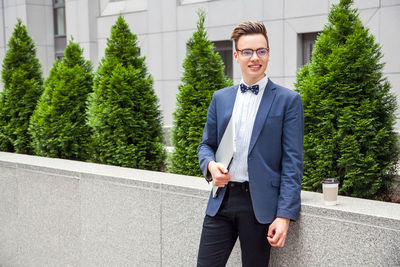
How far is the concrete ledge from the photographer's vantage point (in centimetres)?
286

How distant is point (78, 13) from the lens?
17.5 m

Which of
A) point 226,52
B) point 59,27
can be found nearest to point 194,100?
point 226,52

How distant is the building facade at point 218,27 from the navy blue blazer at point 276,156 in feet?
19.6

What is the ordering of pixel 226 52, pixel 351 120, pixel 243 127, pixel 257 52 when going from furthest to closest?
pixel 226 52
pixel 351 120
pixel 243 127
pixel 257 52

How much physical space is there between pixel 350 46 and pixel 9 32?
71.3 ft

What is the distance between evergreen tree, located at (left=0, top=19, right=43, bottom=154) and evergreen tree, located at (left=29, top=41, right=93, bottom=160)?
627 mm

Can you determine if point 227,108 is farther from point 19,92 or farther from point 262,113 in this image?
point 19,92

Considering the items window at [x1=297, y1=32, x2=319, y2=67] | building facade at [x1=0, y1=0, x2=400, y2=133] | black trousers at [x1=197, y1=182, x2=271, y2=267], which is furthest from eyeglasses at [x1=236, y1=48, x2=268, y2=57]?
window at [x1=297, y1=32, x2=319, y2=67]

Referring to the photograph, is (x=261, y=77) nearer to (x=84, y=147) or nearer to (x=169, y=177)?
(x=169, y=177)

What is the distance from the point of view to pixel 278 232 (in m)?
2.62

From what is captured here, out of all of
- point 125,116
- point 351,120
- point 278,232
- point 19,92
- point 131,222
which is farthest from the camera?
point 19,92

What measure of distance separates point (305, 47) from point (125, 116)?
7.93 m

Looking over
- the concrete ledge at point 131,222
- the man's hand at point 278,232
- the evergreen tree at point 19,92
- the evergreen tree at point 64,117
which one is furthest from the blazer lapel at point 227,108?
the evergreen tree at point 19,92

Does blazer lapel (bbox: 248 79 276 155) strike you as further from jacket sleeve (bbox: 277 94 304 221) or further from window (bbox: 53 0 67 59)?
window (bbox: 53 0 67 59)
